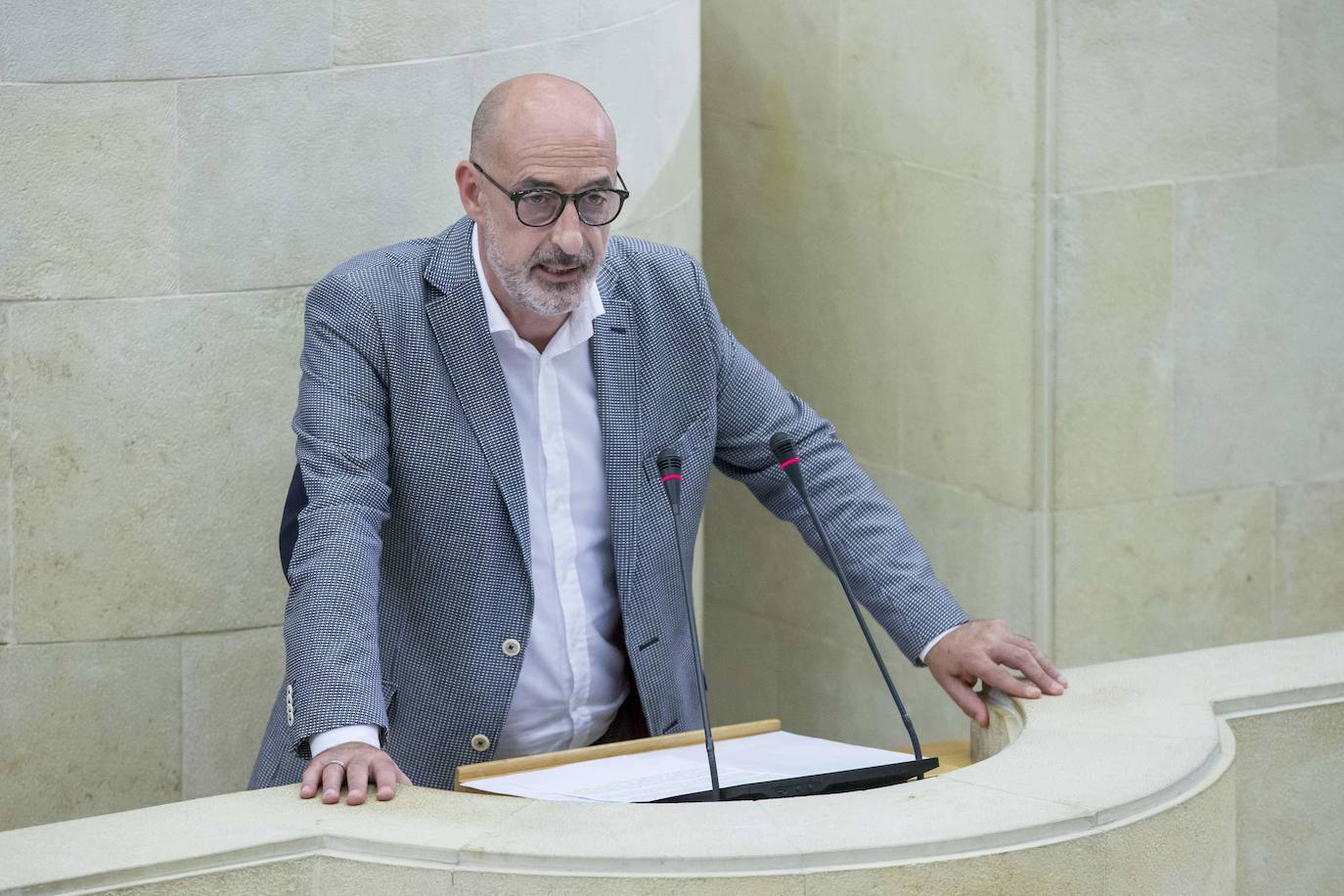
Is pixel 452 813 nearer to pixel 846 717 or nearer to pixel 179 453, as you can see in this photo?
pixel 179 453

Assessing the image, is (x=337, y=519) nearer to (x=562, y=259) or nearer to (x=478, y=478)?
(x=478, y=478)

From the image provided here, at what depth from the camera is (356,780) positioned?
333cm

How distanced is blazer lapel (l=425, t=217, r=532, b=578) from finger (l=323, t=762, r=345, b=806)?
0.68 m

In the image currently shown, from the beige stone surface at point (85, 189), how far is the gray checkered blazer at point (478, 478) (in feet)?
2.96

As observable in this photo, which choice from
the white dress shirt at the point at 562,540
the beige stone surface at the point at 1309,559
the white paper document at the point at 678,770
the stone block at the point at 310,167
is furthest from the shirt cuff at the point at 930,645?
the beige stone surface at the point at 1309,559

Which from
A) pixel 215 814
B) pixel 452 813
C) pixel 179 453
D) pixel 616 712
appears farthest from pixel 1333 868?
pixel 179 453

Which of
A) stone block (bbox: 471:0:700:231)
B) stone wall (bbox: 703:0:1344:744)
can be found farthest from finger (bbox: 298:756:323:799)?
stone wall (bbox: 703:0:1344:744)

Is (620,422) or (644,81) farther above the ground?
(644,81)

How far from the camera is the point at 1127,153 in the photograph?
219 inches

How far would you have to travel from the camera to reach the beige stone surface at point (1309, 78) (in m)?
5.66

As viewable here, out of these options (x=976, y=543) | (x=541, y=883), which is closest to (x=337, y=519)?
(x=541, y=883)

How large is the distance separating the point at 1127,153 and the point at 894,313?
895mm

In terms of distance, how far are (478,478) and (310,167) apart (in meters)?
1.21

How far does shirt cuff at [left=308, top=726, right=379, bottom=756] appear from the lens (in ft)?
11.4
